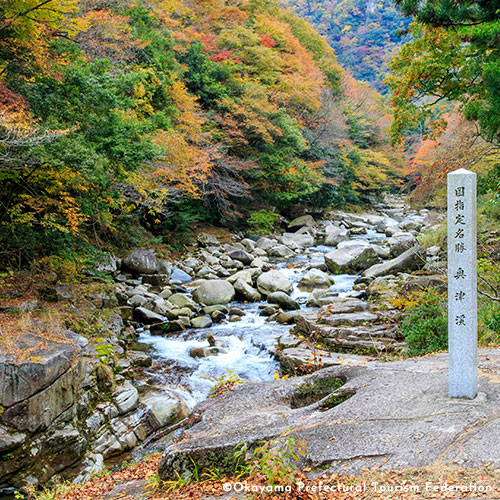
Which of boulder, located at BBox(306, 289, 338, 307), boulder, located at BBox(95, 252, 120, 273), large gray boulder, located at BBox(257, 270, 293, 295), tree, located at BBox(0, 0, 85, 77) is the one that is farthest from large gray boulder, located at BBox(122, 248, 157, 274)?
tree, located at BBox(0, 0, 85, 77)

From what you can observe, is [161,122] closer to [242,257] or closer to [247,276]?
[247,276]

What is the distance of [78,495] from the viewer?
14.1ft

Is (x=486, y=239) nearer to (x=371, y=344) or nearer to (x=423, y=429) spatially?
(x=371, y=344)

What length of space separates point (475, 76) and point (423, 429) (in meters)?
7.42

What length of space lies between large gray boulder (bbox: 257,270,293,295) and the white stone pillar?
30.1 ft

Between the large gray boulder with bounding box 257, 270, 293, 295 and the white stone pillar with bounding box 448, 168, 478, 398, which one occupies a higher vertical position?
the white stone pillar with bounding box 448, 168, 478, 398

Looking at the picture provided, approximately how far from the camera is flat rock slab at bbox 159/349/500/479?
10.3ft

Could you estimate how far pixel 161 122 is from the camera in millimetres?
13664

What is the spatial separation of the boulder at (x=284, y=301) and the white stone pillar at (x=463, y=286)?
26.2 ft

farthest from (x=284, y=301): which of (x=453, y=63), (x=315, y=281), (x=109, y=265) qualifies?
(x=453, y=63)

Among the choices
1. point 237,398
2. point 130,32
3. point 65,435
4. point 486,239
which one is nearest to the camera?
point 237,398

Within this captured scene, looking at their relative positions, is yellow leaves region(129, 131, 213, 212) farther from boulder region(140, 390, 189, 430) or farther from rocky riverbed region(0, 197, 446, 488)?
boulder region(140, 390, 189, 430)

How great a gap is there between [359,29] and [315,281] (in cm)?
6690

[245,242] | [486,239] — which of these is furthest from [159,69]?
[486,239]
